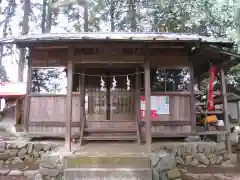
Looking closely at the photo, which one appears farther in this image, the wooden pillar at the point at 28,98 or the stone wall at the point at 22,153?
the wooden pillar at the point at 28,98

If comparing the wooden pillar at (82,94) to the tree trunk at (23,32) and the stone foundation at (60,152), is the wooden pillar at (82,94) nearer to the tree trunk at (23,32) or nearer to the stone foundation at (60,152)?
the stone foundation at (60,152)

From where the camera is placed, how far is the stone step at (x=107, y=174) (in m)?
4.60

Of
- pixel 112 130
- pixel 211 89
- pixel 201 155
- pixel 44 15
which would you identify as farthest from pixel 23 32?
pixel 201 155

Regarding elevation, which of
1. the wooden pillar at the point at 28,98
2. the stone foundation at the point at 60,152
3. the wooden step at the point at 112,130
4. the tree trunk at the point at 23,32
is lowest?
the stone foundation at the point at 60,152

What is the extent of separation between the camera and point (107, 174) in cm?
462


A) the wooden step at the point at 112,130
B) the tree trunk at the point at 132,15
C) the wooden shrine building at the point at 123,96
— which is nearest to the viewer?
the wooden shrine building at the point at 123,96

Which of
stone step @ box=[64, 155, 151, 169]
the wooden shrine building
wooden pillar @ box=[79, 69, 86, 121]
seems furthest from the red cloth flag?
wooden pillar @ box=[79, 69, 86, 121]

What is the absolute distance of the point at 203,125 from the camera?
7133mm

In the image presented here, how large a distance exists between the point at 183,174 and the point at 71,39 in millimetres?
4580

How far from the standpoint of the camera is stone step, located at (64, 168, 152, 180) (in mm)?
4598

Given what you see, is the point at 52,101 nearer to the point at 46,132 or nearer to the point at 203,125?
the point at 46,132

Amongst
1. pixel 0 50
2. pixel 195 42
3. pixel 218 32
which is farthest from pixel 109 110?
pixel 0 50

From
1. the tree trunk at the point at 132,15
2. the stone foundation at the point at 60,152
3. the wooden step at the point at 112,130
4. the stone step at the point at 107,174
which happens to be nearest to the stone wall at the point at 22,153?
the stone foundation at the point at 60,152

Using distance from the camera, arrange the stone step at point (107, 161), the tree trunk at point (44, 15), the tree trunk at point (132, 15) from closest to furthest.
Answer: the stone step at point (107, 161) < the tree trunk at point (132, 15) < the tree trunk at point (44, 15)
